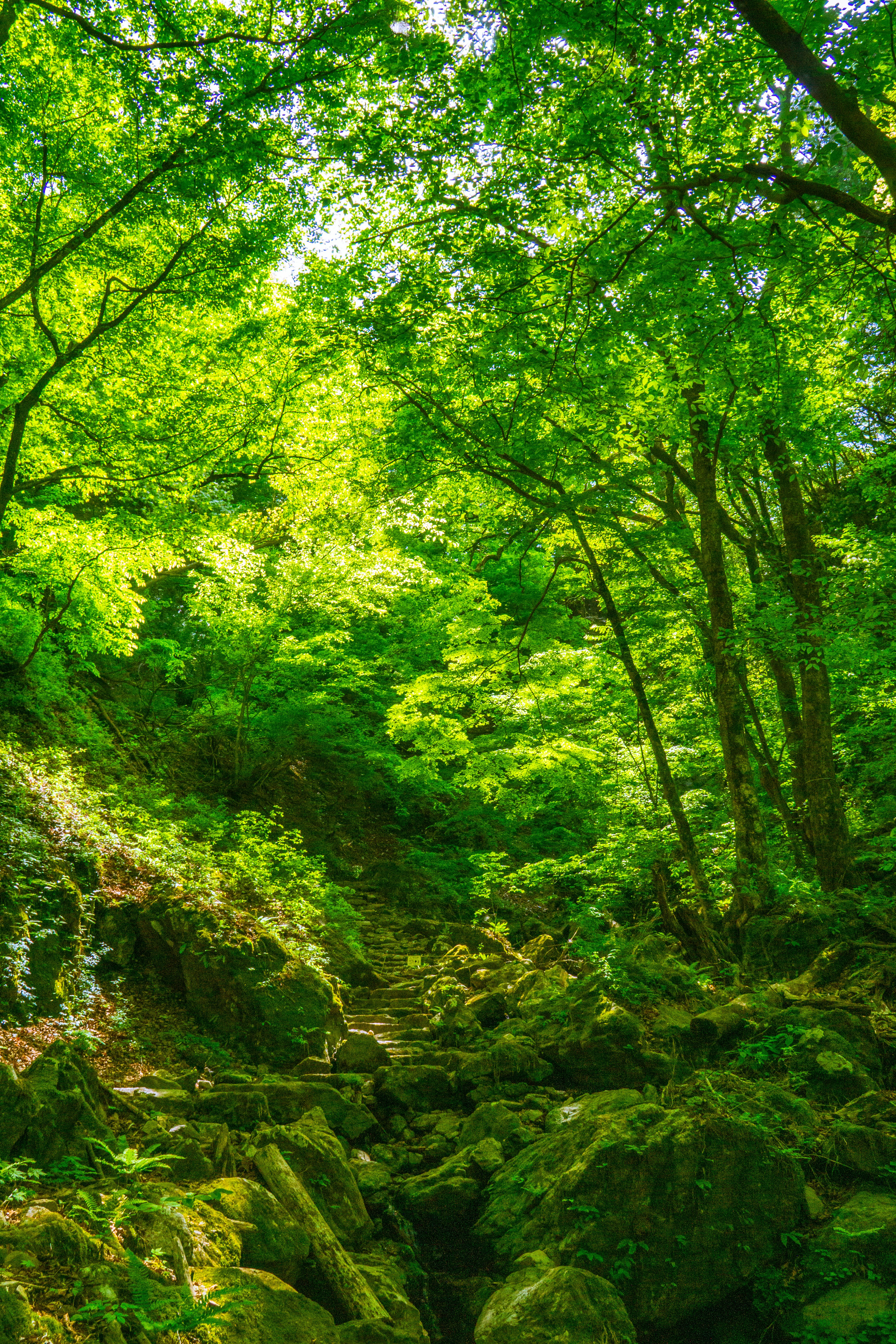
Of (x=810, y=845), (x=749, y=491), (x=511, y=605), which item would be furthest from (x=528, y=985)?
(x=511, y=605)

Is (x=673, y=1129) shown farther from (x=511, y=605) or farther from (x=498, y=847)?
(x=511, y=605)

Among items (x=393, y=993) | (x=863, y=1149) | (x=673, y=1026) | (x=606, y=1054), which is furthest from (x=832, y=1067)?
(x=393, y=993)

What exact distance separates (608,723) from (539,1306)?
10.2 m

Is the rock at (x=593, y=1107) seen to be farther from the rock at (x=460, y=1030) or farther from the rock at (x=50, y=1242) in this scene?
the rock at (x=50, y=1242)

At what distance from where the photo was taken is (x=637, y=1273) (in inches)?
180

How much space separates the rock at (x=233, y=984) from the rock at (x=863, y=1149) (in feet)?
15.0

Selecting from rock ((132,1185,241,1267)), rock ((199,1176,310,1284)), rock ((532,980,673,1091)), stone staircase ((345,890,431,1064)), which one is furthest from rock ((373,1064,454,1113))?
rock ((132,1185,241,1267))

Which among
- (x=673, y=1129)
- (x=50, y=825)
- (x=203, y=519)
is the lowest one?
(x=673, y=1129)

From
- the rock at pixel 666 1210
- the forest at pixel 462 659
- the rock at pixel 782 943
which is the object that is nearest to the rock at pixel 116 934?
the forest at pixel 462 659

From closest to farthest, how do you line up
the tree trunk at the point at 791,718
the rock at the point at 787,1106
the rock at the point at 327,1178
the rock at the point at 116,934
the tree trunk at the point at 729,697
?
the rock at the point at 327,1178
the rock at the point at 787,1106
the rock at the point at 116,934
the tree trunk at the point at 729,697
the tree trunk at the point at 791,718

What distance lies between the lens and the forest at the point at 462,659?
4152mm

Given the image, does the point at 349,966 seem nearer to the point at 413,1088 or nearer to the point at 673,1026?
the point at 413,1088

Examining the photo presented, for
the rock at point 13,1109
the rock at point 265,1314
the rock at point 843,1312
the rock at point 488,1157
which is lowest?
the rock at point 843,1312

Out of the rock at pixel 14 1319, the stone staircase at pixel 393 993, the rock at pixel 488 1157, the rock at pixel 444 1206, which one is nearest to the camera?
the rock at pixel 14 1319
